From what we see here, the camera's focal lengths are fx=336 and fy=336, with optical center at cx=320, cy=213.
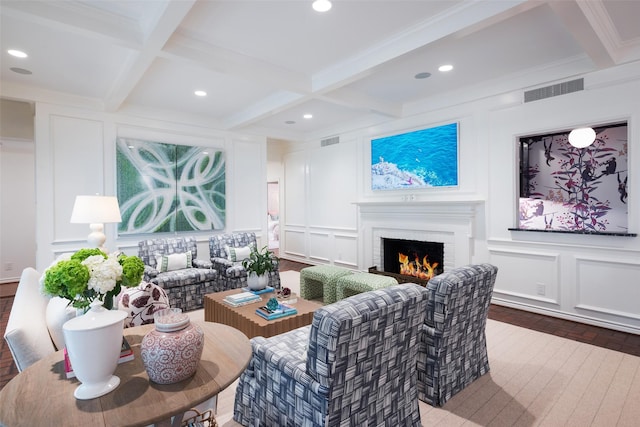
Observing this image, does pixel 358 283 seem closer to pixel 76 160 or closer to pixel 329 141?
pixel 329 141

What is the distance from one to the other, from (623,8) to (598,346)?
112 inches

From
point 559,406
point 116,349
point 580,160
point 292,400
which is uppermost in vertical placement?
point 580,160

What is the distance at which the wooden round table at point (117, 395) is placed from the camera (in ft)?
3.51

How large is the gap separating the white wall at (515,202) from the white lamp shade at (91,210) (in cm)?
371

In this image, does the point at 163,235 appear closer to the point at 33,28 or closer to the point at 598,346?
the point at 33,28

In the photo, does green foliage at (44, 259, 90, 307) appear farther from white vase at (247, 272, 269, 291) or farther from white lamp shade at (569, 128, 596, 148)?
white lamp shade at (569, 128, 596, 148)

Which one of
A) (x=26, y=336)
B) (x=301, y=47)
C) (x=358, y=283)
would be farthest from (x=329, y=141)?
(x=26, y=336)

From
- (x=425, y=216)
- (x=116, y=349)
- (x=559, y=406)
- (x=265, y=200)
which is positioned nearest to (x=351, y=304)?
(x=116, y=349)

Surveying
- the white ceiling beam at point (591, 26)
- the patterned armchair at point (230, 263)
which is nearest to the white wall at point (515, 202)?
the white ceiling beam at point (591, 26)

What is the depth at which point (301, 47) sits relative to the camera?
128 inches

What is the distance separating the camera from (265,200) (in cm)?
644

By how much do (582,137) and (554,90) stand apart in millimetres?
600

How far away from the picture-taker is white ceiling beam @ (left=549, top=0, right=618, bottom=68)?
238cm

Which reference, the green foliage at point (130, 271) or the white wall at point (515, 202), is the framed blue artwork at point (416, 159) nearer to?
the white wall at point (515, 202)
